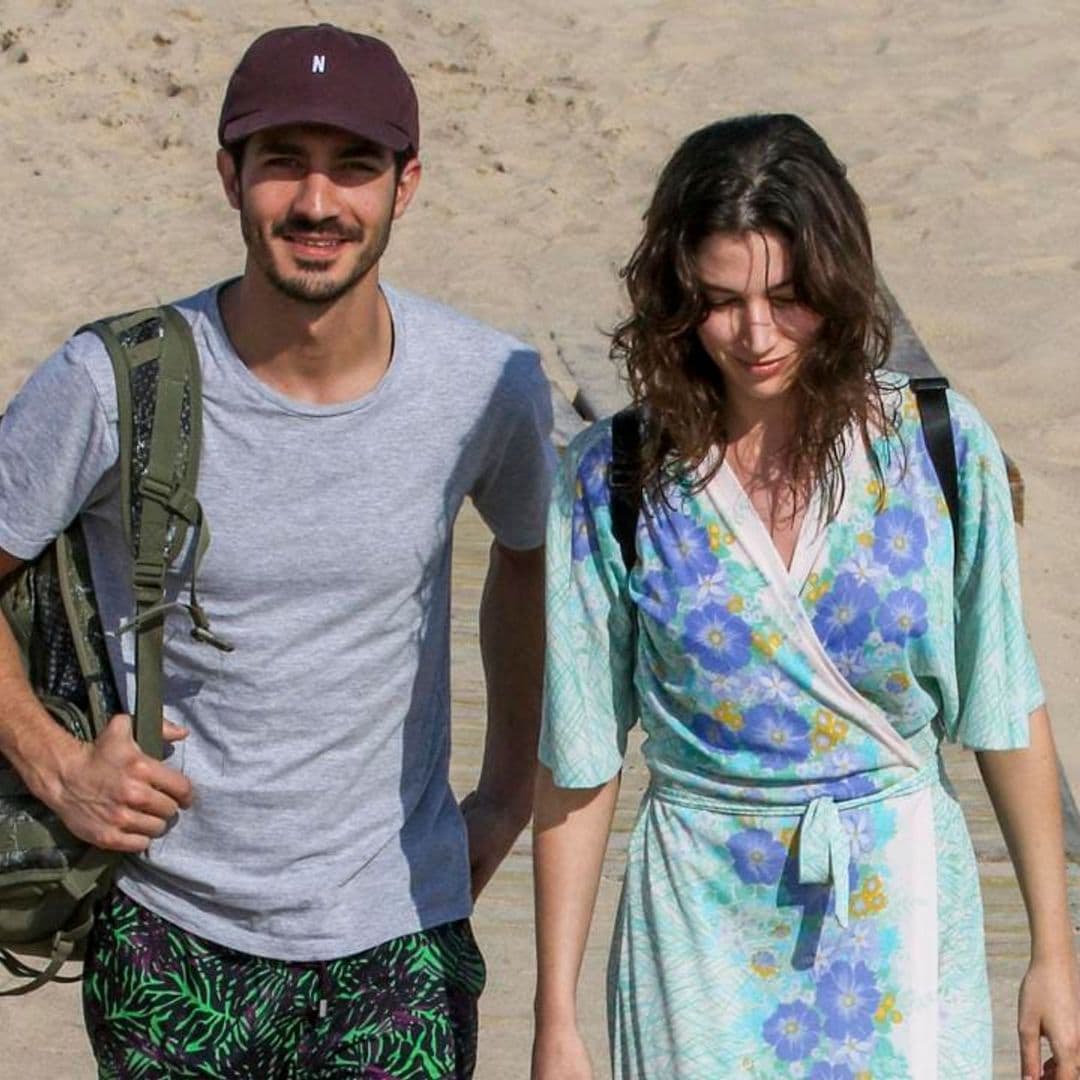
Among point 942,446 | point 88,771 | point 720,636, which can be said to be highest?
point 942,446

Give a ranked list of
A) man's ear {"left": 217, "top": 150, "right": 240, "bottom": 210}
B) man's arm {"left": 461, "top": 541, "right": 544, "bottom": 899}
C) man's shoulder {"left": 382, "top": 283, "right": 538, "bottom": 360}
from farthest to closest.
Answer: man's arm {"left": 461, "top": 541, "right": 544, "bottom": 899} → man's shoulder {"left": 382, "top": 283, "right": 538, "bottom": 360} → man's ear {"left": 217, "top": 150, "right": 240, "bottom": 210}

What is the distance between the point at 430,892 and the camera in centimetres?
307

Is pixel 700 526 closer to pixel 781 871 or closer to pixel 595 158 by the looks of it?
pixel 781 871

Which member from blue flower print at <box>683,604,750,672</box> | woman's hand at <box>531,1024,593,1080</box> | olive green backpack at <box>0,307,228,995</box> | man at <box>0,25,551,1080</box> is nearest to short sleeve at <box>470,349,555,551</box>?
man at <box>0,25,551,1080</box>

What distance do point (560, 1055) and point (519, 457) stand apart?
2.62ft

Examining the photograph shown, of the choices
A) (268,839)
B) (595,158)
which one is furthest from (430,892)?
(595,158)

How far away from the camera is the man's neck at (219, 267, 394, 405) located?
2947mm

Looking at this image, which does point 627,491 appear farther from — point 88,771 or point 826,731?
point 88,771

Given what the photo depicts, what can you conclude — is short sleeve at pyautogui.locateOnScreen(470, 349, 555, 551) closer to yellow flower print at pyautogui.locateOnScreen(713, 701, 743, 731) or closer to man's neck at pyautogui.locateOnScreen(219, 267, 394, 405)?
man's neck at pyautogui.locateOnScreen(219, 267, 394, 405)

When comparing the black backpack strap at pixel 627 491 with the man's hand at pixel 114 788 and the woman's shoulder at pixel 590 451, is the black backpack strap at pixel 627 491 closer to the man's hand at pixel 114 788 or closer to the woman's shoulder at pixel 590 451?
the woman's shoulder at pixel 590 451

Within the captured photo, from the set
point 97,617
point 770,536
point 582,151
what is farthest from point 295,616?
point 582,151

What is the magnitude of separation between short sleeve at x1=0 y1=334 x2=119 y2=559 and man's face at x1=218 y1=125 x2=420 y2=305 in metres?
0.24

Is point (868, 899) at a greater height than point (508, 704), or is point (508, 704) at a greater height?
point (508, 704)

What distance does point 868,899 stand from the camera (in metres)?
2.71
